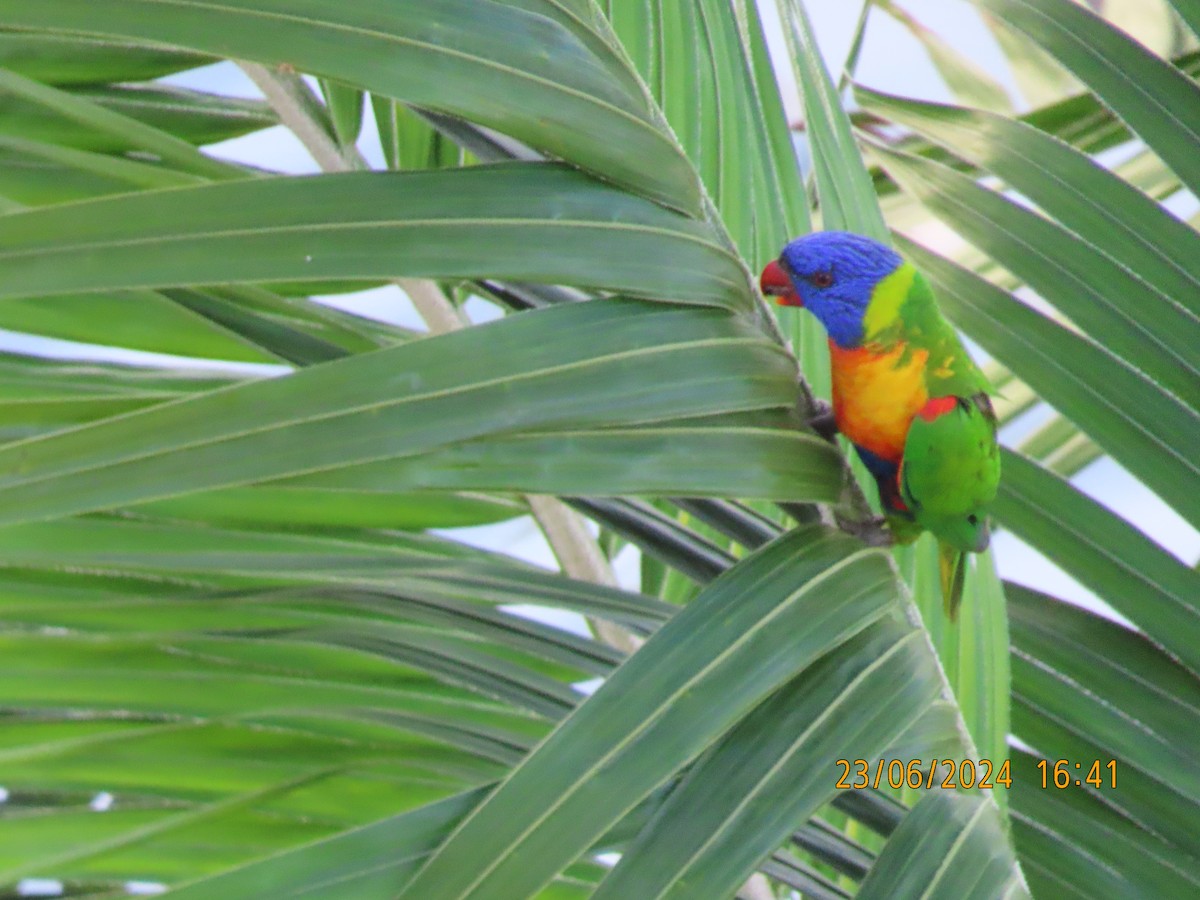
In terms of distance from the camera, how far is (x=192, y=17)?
19.8 inches

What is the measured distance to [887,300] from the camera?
35.8 inches

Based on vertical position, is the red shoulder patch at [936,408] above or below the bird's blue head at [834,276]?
below

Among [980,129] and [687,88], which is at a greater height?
[980,129]

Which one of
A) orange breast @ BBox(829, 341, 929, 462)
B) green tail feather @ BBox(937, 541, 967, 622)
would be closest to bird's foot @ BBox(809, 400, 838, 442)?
orange breast @ BBox(829, 341, 929, 462)

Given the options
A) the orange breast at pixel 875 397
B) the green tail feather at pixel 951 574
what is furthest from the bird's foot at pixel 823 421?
the green tail feather at pixel 951 574

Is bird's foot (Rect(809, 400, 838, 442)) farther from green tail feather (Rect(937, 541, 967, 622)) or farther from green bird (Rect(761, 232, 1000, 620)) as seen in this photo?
green tail feather (Rect(937, 541, 967, 622))

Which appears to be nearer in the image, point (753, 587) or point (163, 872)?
point (753, 587)

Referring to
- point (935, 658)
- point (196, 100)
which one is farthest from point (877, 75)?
point (935, 658)

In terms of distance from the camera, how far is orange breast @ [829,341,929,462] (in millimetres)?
845

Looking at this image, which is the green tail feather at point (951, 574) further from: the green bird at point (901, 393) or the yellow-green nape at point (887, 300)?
the yellow-green nape at point (887, 300)

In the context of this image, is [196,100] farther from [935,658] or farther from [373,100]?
[935,658]

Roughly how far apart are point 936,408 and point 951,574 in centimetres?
13

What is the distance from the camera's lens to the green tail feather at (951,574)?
837 millimetres

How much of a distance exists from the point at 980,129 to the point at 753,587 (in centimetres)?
60
